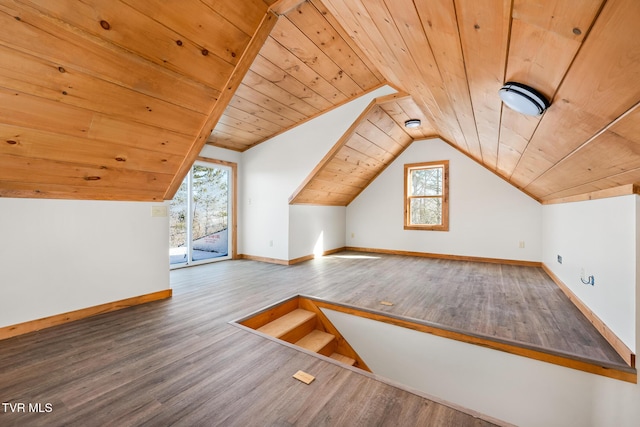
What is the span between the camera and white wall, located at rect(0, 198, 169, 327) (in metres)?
2.13

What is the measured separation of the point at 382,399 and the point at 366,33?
2238mm

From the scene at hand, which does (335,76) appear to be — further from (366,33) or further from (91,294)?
(91,294)

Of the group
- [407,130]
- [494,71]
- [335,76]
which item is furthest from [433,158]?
[494,71]

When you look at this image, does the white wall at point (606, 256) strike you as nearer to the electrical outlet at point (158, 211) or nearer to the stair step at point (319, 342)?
the stair step at point (319, 342)

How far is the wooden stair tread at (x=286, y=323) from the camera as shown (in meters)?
2.44

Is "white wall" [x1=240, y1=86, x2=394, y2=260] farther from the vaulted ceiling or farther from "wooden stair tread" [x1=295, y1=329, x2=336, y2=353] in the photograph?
"wooden stair tread" [x1=295, y1=329, x2=336, y2=353]

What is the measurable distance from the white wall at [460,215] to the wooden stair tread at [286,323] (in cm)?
322

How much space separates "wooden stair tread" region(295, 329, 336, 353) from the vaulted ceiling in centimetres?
207

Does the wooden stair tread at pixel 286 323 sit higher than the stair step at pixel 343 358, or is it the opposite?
the wooden stair tread at pixel 286 323

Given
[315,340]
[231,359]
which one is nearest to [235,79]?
[231,359]

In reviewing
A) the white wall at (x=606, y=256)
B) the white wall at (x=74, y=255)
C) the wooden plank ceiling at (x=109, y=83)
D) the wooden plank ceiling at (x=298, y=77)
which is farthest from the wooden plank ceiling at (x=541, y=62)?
the white wall at (x=74, y=255)

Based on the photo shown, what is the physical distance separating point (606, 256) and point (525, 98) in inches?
69.2

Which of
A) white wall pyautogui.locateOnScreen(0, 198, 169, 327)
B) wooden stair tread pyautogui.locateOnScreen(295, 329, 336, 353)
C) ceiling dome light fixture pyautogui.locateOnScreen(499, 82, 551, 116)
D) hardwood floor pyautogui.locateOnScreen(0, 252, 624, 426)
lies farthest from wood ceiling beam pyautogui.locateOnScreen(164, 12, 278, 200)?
wooden stair tread pyautogui.locateOnScreen(295, 329, 336, 353)

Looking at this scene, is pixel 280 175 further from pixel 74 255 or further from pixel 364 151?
pixel 74 255
